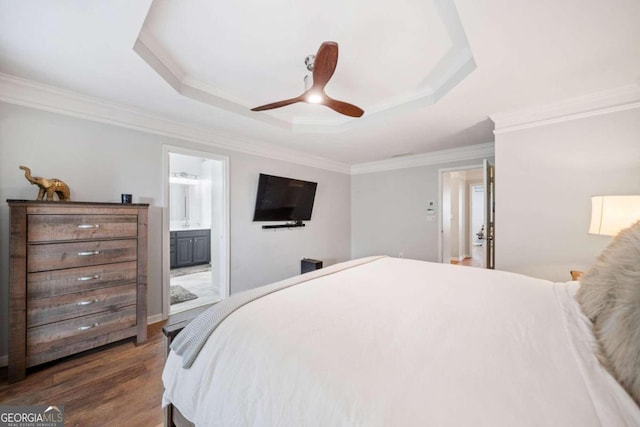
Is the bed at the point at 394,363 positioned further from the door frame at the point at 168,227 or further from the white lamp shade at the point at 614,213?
the door frame at the point at 168,227

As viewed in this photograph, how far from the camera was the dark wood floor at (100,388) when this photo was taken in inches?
57.7

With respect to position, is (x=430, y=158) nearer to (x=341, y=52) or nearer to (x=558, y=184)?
(x=558, y=184)

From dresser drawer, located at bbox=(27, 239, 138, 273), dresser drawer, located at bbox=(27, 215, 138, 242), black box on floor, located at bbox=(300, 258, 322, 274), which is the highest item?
dresser drawer, located at bbox=(27, 215, 138, 242)

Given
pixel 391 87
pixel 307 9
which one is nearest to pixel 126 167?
pixel 307 9

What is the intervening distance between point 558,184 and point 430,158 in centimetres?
197

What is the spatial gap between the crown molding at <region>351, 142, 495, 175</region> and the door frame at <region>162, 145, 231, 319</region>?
275 centimetres

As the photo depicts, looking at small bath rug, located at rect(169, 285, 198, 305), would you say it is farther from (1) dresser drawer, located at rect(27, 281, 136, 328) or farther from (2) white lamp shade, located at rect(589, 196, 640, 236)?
(2) white lamp shade, located at rect(589, 196, 640, 236)

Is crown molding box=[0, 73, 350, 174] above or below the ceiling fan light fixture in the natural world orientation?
above

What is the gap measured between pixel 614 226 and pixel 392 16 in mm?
2156

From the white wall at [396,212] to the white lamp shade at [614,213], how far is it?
2063mm

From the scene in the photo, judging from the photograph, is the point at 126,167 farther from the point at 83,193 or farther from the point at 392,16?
the point at 392,16

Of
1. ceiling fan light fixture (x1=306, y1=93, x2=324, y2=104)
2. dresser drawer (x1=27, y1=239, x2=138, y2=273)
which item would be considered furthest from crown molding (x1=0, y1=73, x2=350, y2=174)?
ceiling fan light fixture (x1=306, y1=93, x2=324, y2=104)

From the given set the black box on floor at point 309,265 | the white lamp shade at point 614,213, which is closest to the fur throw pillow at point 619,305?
the white lamp shade at point 614,213

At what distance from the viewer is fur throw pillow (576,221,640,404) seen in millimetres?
615
